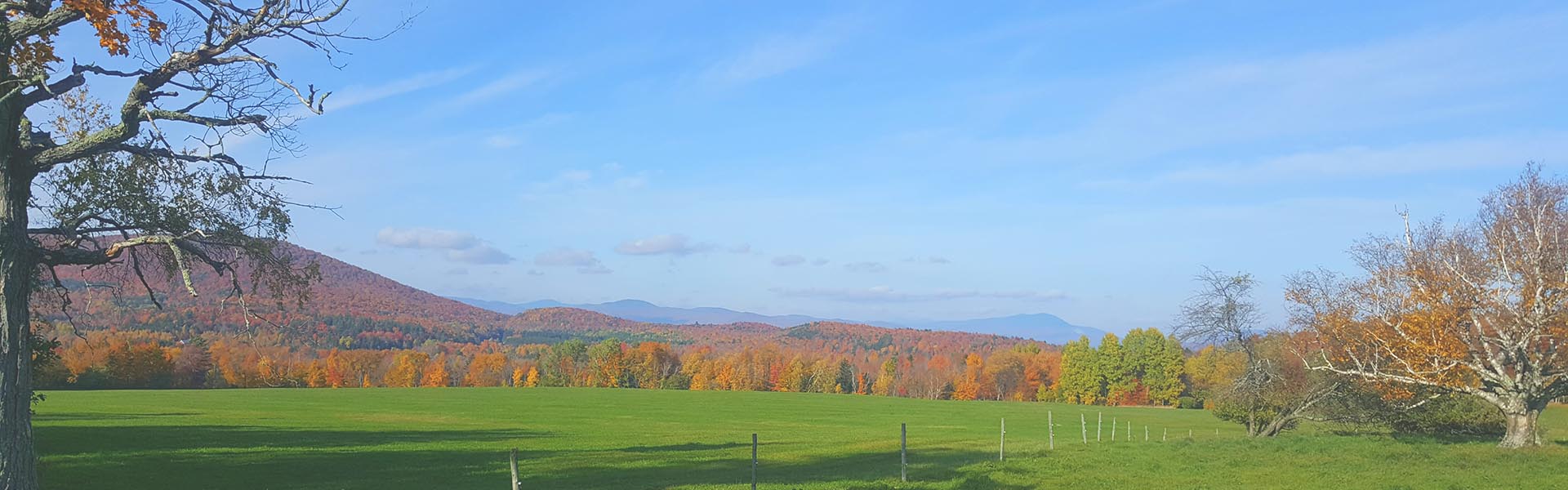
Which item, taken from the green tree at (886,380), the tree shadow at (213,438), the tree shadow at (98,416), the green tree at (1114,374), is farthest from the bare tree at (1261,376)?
the green tree at (886,380)

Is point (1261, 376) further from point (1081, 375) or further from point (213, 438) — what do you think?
point (1081, 375)

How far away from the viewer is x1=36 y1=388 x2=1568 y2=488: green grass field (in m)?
21.1

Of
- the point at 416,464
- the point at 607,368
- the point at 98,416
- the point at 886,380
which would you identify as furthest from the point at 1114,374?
the point at 98,416

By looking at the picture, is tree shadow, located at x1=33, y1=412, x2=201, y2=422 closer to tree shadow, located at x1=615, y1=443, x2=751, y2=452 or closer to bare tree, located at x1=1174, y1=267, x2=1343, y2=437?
tree shadow, located at x1=615, y1=443, x2=751, y2=452

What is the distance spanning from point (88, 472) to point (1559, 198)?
40199mm

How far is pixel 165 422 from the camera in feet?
145

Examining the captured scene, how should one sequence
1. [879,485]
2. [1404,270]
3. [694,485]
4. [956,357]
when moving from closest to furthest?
1. [879,485]
2. [694,485]
3. [1404,270]
4. [956,357]

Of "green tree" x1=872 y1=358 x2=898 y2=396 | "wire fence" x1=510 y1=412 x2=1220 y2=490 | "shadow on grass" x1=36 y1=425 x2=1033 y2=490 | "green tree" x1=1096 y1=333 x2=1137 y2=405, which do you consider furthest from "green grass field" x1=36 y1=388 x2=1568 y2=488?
"green tree" x1=872 y1=358 x2=898 y2=396

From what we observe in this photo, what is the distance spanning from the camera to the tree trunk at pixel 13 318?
10086mm

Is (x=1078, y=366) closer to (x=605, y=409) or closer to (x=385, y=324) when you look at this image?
(x=605, y=409)

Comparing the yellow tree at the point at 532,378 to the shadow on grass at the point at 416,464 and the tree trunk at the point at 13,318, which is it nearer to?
the shadow on grass at the point at 416,464

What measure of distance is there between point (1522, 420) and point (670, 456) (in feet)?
84.3

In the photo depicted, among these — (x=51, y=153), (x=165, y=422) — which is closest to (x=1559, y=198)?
(x=51, y=153)

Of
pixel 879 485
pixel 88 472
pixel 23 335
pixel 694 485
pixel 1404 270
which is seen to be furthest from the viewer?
pixel 1404 270
